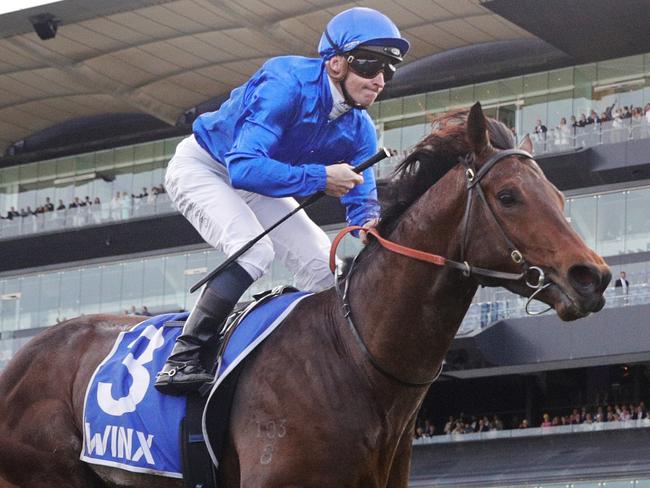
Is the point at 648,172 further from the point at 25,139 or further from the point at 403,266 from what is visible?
the point at 403,266

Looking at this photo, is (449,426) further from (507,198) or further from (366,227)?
(507,198)

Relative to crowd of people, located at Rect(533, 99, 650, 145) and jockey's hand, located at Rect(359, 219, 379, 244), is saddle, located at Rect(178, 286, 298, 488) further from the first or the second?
crowd of people, located at Rect(533, 99, 650, 145)

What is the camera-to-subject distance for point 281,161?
648cm

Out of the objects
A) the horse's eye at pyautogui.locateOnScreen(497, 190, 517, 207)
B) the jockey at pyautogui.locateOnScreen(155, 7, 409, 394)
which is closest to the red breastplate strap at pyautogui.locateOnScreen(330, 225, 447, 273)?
the jockey at pyautogui.locateOnScreen(155, 7, 409, 394)

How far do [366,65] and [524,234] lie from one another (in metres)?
1.30

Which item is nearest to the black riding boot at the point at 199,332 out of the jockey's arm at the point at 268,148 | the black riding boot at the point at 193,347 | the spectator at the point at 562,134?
the black riding boot at the point at 193,347

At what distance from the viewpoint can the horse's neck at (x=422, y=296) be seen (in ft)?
18.4

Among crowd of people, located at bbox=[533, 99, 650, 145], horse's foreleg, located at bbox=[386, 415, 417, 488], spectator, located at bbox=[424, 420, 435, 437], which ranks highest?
crowd of people, located at bbox=[533, 99, 650, 145]

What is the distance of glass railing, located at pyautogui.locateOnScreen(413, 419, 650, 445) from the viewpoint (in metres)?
28.2

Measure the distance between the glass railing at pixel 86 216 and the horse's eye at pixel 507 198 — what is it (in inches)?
1384

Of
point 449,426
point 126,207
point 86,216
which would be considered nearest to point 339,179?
point 449,426

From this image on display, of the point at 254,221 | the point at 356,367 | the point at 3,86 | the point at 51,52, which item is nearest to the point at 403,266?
the point at 356,367

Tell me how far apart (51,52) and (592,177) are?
16920 millimetres

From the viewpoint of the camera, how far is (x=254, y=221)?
6500mm
